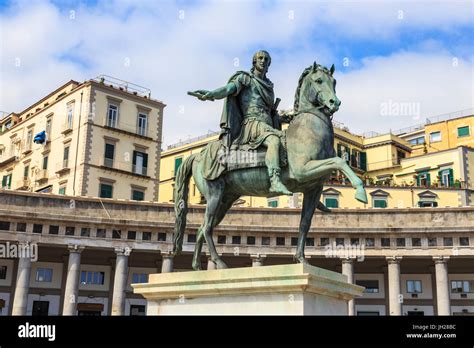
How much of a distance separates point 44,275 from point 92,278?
405cm

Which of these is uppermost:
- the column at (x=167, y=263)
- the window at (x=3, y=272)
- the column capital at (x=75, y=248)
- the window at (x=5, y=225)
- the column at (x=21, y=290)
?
the window at (x=5, y=225)

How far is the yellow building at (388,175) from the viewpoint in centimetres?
6397

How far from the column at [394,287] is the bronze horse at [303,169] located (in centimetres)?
3852

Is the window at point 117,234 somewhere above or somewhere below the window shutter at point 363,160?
below

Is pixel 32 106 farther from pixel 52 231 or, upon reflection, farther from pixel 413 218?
pixel 413 218

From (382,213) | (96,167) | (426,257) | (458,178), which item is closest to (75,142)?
(96,167)

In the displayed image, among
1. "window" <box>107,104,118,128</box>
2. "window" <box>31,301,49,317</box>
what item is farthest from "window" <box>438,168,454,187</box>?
"window" <box>31,301,49,317</box>

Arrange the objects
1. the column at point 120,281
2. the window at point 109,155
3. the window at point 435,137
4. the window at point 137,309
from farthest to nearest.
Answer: the window at point 435,137 < the window at point 109,155 < the window at point 137,309 < the column at point 120,281

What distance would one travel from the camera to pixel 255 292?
1332 cm

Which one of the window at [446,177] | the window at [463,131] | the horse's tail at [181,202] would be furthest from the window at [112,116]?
the horse's tail at [181,202]

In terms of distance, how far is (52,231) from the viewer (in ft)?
170

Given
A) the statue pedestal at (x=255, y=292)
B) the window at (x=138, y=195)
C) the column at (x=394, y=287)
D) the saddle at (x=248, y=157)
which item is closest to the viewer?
the statue pedestal at (x=255, y=292)

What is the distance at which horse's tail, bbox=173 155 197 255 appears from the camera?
16156 mm

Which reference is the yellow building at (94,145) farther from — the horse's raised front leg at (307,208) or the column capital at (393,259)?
the horse's raised front leg at (307,208)
